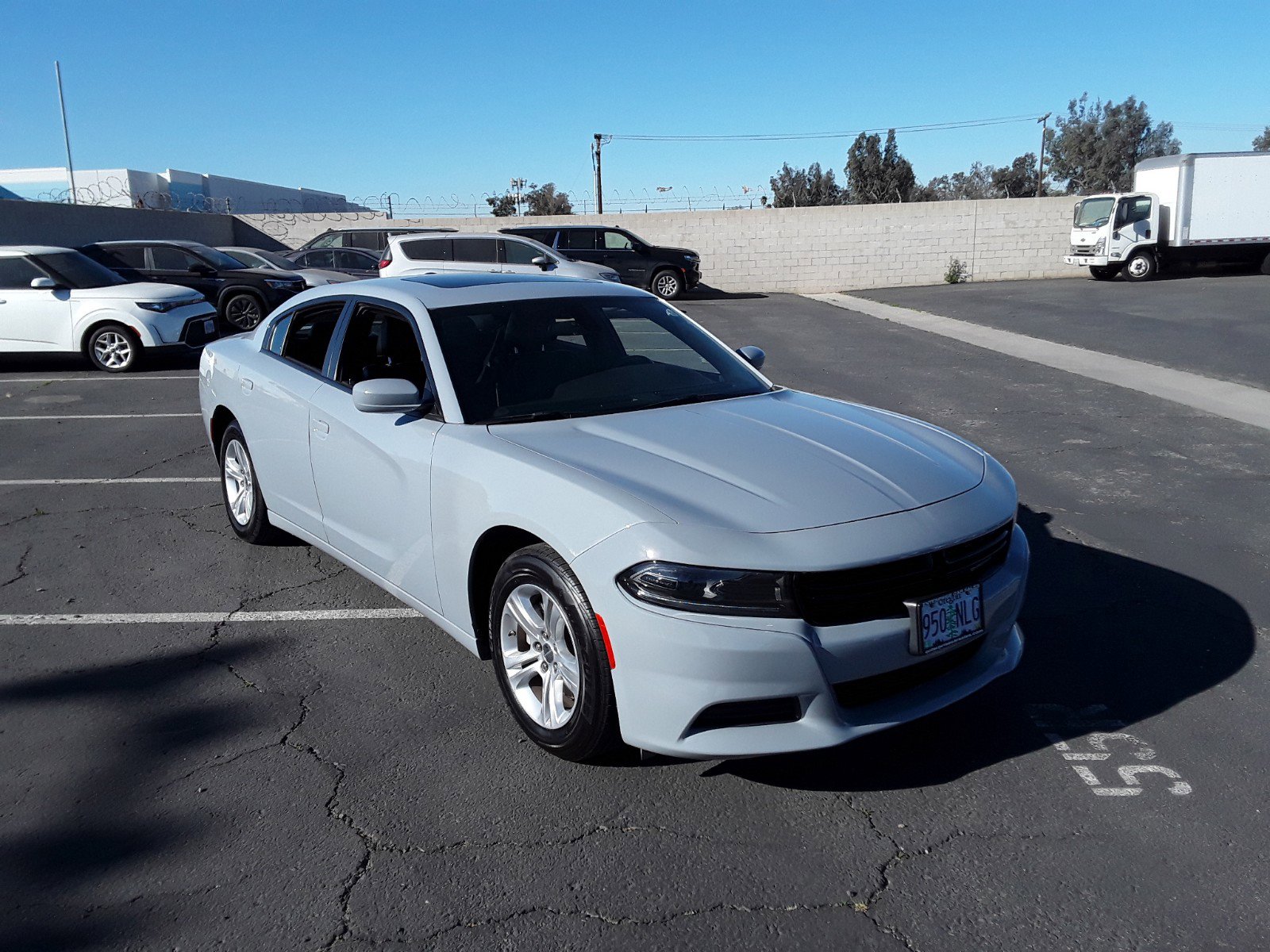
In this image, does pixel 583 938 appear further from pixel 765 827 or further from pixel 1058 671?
pixel 1058 671

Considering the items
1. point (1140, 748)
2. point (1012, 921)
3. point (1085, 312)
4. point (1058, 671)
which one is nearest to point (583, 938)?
point (1012, 921)

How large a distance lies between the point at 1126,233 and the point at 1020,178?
206ft

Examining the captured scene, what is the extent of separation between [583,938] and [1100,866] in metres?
1.50

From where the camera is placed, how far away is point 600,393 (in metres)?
4.25

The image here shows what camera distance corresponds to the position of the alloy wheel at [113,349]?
13125 millimetres

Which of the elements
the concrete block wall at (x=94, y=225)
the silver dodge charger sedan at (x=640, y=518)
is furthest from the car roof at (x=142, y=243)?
the silver dodge charger sedan at (x=640, y=518)

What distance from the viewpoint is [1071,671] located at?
412cm

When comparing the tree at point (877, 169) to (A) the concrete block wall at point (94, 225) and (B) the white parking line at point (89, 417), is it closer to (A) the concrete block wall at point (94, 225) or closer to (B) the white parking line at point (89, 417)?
(A) the concrete block wall at point (94, 225)

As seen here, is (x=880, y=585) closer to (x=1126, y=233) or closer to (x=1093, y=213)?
(x=1126, y=233)

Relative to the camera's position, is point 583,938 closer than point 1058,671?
Yes

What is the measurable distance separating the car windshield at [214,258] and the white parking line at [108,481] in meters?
10.7

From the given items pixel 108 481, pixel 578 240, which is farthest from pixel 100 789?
A: pixel 578 240

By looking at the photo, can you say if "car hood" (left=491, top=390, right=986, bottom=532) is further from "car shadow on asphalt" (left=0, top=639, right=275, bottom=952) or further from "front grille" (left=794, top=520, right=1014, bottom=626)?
"car shadow on asphalt" (left=0, top=639, right=275, bottom=952)

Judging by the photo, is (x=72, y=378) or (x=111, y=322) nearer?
(x=72, y=378)
